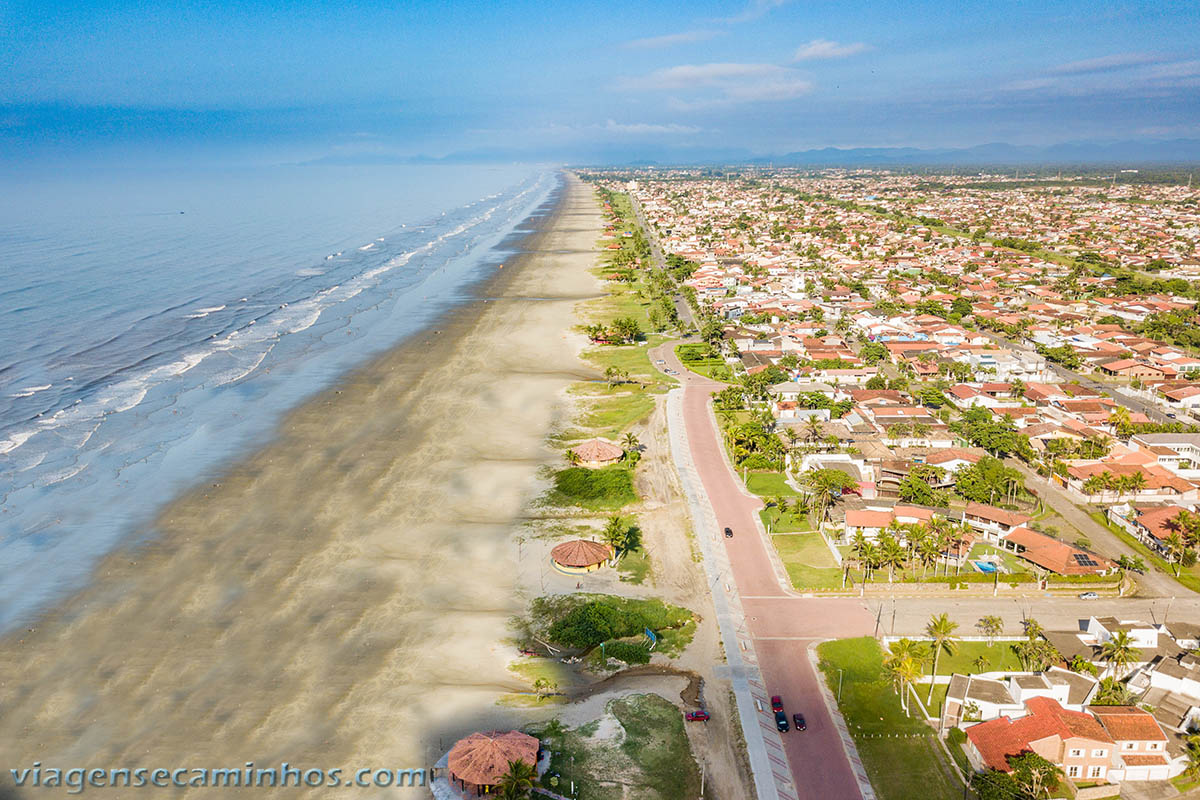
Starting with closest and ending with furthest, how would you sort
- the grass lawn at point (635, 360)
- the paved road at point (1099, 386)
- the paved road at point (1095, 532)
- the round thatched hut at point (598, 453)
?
1. the paved road at point (1095, 532)
2. the round thatched hut at point (598, 453)
3. the paved road at point (1099, 386)
4. the grass lawn at point (635, 360)

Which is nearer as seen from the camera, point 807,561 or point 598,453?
point 807,561

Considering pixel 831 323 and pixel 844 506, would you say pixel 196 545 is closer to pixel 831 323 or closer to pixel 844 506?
pixel 844 506

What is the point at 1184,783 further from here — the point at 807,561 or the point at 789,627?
the point at 807,561

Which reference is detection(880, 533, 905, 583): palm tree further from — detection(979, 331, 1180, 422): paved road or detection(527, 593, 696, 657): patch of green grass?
detection(979, 331, 1180, 422): paved road

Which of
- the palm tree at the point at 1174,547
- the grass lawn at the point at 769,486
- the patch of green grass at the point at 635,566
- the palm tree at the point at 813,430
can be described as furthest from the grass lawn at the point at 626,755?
the palm tree at the point at 813,430

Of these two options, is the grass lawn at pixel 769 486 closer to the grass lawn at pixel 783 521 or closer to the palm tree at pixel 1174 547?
the grass lawn at pixel 783 521

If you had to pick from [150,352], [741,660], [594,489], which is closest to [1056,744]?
[741,660]
